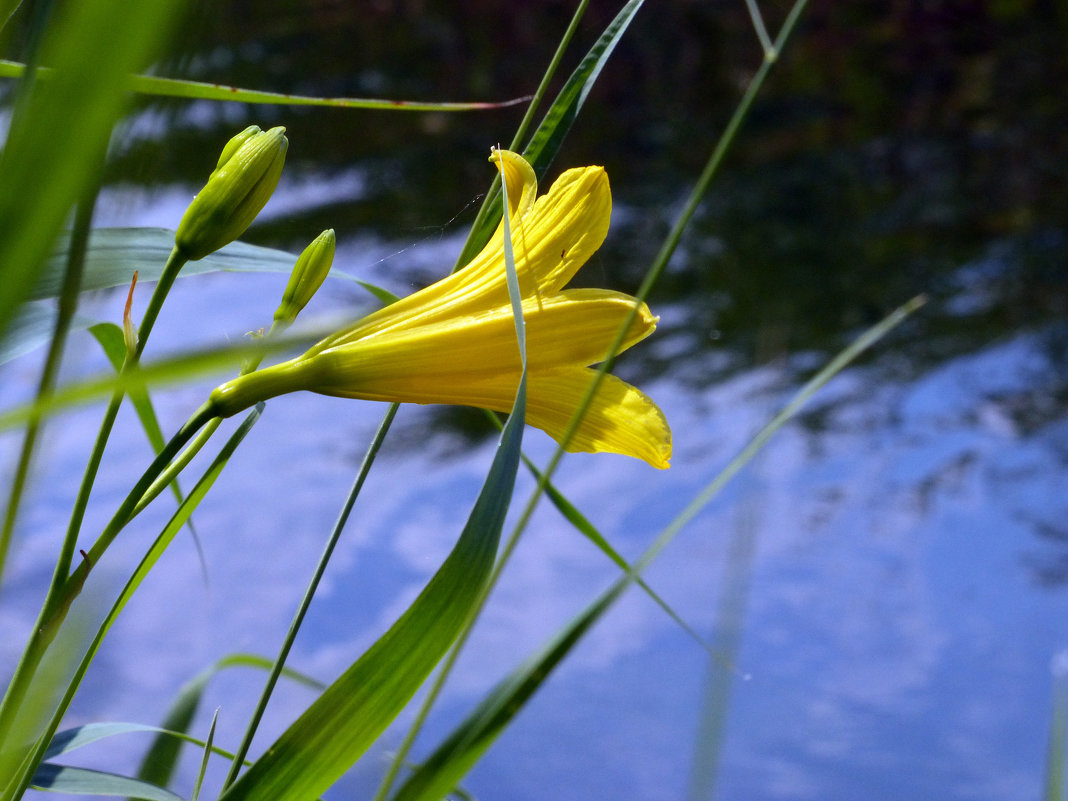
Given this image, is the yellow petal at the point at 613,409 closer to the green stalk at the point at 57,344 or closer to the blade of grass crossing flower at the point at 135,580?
the blade of grass crossing flower at the point at 135,580

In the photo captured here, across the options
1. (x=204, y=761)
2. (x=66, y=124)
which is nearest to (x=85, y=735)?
(x=204, y=761)

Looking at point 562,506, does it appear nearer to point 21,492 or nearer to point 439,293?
point 439,293

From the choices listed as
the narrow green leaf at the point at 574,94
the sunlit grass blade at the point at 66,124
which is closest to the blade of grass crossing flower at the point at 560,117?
A: the narrow green leaf at the point at 574,94

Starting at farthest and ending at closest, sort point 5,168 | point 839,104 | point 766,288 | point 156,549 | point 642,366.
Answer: point 839,104 → point 766,288 → point 642,366 → point 156,549 → point 5,168

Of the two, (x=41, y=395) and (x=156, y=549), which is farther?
(x=156, y=549)

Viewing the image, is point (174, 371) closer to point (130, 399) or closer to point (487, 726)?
point (487, 726)

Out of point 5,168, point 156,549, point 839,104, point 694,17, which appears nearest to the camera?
point 5,168

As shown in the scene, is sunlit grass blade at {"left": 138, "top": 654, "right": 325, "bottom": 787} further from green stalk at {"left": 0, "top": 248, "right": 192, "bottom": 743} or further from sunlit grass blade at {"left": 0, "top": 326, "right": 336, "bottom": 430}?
sunlit grass blade at {"left": 0, "top": 326, "right": 336, "bottom": 430}

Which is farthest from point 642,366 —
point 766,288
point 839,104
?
point 839,104
